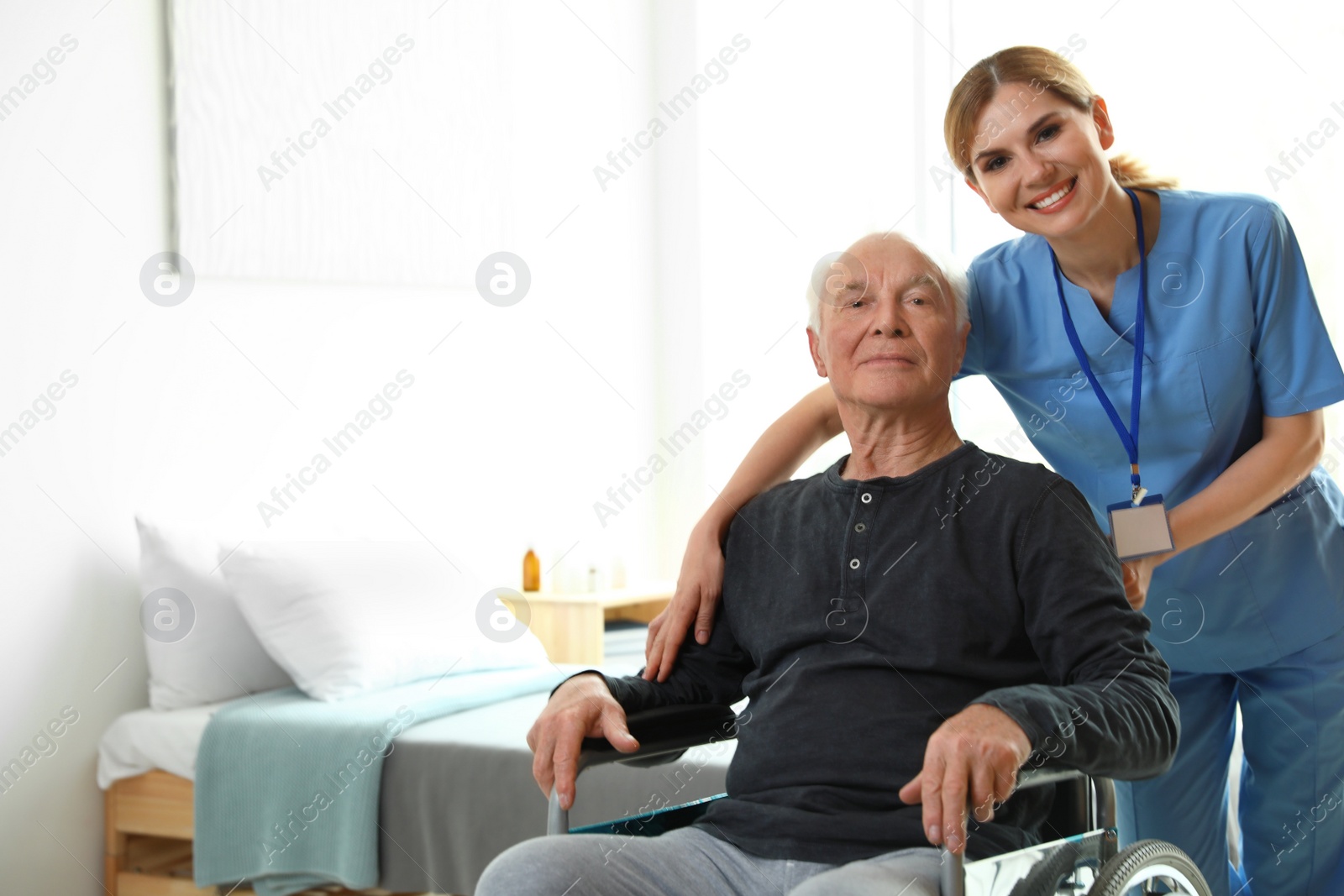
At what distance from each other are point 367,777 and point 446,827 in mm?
191

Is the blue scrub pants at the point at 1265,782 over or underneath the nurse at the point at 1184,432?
underneath

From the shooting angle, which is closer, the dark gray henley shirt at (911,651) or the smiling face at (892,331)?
the dark gray henley shirt at (911,651)

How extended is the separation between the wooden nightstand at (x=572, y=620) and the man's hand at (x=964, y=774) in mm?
2408

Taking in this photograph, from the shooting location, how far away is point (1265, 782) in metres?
1.73

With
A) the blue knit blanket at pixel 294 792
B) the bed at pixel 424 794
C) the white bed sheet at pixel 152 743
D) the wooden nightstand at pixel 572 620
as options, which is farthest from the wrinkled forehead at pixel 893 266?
the wooden nightstand at pixel 572 620

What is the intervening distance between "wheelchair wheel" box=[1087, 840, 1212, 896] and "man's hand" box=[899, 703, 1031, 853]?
17 cm

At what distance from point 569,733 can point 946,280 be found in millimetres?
765

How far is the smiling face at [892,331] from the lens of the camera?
1.53 meters

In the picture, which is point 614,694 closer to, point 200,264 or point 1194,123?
point 200,264

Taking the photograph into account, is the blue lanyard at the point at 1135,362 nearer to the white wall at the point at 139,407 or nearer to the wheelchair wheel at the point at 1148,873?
the wheelchair wheel at the point at 1148,873

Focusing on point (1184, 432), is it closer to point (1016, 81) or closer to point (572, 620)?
point (1016, 81)

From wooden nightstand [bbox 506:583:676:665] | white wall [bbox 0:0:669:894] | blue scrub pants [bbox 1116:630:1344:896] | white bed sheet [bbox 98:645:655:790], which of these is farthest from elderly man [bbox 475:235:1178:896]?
wooden nightstand [bbox 506:583:676:665]

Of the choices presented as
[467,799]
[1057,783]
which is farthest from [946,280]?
[467,799]

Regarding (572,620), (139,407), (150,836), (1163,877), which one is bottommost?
(150,836)
